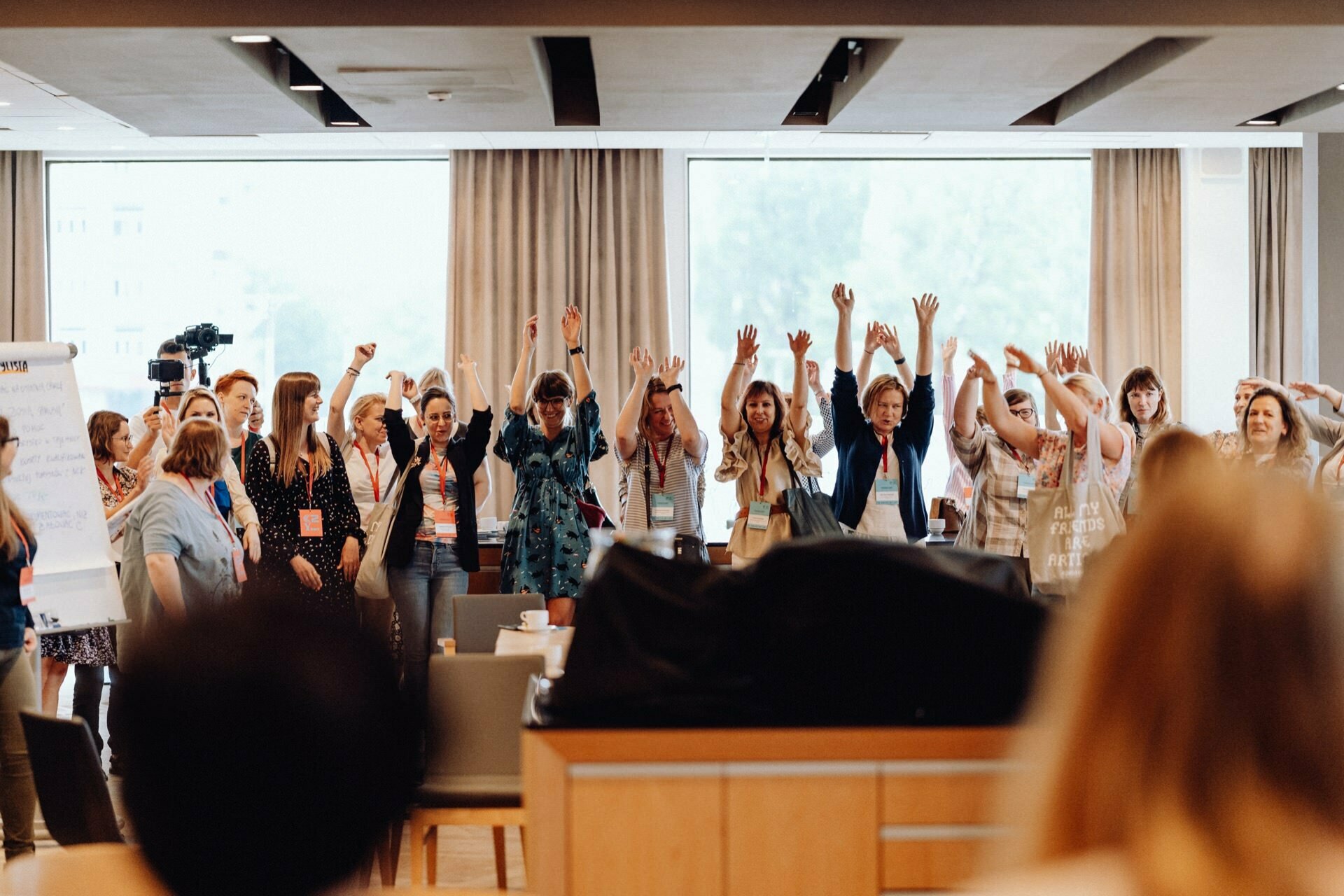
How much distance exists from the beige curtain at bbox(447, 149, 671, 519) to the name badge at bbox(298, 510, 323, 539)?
13.4 ft

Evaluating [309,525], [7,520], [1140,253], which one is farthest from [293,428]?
[1140,253]

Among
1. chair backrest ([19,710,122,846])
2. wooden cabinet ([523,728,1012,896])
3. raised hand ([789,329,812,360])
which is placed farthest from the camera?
raised hand ([789,329,812,360])

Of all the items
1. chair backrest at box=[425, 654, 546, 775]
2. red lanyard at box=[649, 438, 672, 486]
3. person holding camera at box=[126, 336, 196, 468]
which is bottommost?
chair backrest at box=[425, 654, 546, 775]

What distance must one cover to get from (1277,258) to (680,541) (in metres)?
6.49

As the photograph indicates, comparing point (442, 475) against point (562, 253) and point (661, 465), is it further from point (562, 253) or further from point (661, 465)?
point (562, 253)

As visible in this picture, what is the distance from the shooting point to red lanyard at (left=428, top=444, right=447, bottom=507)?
5180 millimetres

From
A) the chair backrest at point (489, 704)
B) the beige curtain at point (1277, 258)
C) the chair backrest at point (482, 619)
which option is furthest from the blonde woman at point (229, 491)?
the beige curtain at point (1277, 258)

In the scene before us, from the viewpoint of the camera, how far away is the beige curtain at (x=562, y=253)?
9.07 meters

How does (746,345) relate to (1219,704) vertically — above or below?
above

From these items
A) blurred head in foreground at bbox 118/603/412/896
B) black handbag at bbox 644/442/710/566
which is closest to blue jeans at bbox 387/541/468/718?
black handbag at bbox 644/442/710/566

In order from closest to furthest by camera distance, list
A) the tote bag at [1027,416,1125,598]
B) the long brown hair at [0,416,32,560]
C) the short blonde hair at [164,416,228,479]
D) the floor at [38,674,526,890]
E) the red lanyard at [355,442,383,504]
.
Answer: the long brown hair at [0,416,32,560] < the floor at [38,674,526,890] < the short blonde hair at [164,416,228,479] < the tote bag at [1027,416,1125,598] < the red lanyard at [355,442,383,504]

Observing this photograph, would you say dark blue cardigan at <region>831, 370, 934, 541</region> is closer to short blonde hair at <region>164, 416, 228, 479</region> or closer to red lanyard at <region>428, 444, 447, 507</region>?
red lanyard at <region>428, 444, 447, 507</region>

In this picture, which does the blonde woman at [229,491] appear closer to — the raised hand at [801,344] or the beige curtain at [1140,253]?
the raised hand at [801,344]

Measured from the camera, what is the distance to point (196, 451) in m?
4.22
